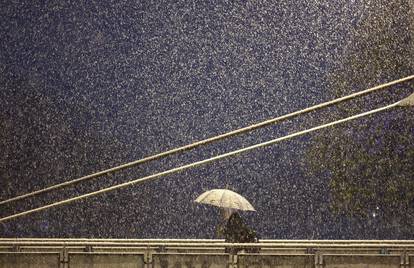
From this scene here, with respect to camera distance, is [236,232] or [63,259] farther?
[236,232]

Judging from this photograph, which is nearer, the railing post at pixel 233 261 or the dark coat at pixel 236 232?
the railing post at pixel 233 261

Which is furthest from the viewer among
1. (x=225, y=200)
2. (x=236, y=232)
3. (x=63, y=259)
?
(x=225, y=200)

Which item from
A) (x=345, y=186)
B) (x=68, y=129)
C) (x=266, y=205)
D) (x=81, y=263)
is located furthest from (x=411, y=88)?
(x=81, y=263)

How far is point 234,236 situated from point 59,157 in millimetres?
32748

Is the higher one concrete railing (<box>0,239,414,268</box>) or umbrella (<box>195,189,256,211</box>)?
umbrella (<box>195,189,256,211</box>)

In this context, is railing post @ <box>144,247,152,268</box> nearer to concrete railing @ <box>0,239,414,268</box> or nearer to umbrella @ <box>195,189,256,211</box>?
A: concrete railing @ <box>0,239,414,268</box>

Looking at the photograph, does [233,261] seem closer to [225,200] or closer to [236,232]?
[236,232]

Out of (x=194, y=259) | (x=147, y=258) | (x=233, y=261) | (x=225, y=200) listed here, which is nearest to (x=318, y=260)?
(x=233, y=261)

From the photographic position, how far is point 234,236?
1550cm

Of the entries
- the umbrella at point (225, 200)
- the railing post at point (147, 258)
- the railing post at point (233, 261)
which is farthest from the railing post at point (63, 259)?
the umbrella at point (225, 200)

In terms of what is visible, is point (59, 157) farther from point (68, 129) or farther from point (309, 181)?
point (309, 181)

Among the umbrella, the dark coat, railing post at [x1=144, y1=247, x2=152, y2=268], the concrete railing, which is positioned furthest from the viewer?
the umbrella

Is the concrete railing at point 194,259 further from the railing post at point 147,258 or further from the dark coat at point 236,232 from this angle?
the dark coat at point 236,232

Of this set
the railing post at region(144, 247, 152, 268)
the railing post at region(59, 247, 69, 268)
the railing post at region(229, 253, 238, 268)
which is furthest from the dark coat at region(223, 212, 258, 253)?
the railing post at region(59, 247, 69, 268)
